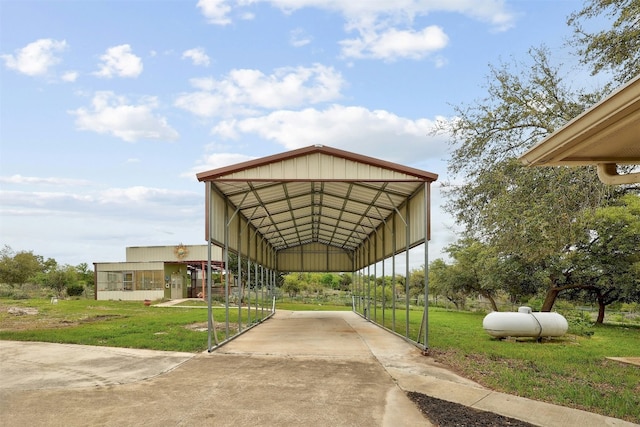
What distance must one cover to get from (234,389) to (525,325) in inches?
349

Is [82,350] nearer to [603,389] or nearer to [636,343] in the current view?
[603,389]

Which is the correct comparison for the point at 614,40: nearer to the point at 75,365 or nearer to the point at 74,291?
the point at 75,365

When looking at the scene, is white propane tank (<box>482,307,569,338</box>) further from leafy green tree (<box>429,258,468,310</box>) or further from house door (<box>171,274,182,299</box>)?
house door (<box>171,274,182,299</box>)

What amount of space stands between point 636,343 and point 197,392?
1393 cm

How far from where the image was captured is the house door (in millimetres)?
39625

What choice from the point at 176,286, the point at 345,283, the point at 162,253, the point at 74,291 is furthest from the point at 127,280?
the point at 345,283

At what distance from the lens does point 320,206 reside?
57.6 feet

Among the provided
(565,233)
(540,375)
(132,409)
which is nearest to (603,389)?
(540,375)

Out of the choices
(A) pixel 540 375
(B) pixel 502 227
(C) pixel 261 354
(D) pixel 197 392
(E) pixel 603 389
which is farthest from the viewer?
(B) pixel 502 227

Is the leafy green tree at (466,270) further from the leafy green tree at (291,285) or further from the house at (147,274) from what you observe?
the leafy green tree at (291,285)

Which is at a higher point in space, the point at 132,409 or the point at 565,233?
the point at 565,233

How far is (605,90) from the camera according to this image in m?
10.7

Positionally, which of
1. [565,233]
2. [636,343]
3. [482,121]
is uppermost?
[482,121]

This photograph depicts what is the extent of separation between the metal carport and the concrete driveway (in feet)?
5.51
